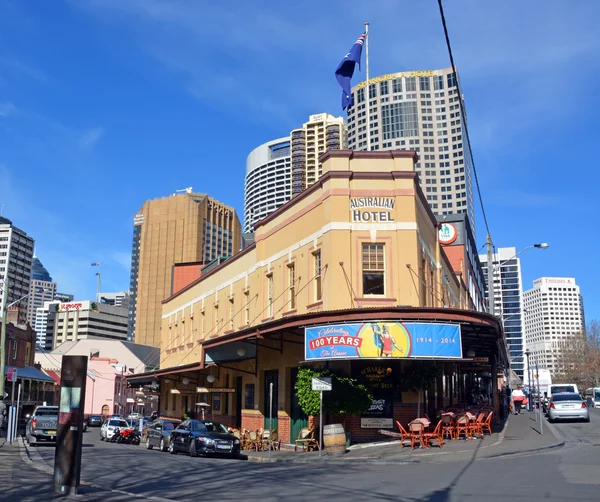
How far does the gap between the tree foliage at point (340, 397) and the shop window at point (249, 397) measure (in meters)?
8.23

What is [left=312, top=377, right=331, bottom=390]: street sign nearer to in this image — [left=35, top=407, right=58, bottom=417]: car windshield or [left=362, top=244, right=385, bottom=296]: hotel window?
[left=362, top=244, right=385, bottom=296]: hotel window

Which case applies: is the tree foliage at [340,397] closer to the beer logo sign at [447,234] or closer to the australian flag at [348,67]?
the australian flag at [348,67]

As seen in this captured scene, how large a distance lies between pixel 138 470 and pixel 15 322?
54.7 m

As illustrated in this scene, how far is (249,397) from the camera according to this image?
30.1 meters

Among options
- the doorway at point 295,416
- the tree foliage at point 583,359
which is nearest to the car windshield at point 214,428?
the doorway at point 295,416

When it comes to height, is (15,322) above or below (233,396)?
above

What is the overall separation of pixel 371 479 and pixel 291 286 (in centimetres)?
1451

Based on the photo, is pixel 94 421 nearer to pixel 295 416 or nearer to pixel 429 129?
pixel 295 416

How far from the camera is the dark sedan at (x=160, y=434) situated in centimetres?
2645

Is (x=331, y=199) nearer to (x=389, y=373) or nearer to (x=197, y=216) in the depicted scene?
(x=389, y=373)

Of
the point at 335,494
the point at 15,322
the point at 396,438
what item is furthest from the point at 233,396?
the point at 15,322

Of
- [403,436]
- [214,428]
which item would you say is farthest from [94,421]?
[403,436]

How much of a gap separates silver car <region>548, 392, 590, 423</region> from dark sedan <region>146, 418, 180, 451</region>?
63.9ft

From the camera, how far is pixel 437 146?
178 m
